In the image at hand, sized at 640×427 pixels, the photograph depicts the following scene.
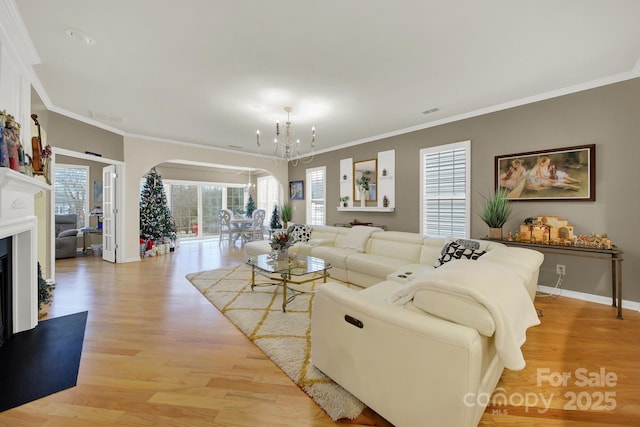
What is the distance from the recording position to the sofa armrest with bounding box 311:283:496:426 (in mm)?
1149

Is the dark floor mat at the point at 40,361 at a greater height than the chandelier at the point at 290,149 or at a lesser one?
lesser

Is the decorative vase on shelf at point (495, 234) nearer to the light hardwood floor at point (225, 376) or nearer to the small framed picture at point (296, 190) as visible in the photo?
the light hardwood floor at point (225, 376)

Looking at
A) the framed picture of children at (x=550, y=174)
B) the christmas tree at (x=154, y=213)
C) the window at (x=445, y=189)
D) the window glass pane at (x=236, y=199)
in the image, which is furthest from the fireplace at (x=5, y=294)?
the window glass pane at (x=236, y=199)

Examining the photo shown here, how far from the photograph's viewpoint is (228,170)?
9.49 m

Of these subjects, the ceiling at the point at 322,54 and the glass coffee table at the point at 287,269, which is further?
the glass coffee table at the point at 287,269

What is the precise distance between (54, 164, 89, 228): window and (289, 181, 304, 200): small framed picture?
5400mm

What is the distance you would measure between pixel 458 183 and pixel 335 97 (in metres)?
2.44

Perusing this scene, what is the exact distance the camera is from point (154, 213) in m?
6.44

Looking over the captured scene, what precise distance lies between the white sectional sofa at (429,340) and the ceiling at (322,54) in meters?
1.95

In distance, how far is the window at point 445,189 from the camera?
4.34 m

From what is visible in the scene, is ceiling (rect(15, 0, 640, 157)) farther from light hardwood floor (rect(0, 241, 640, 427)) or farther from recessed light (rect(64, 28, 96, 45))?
light hardwood floor (rect(0, 241, 640, 427))

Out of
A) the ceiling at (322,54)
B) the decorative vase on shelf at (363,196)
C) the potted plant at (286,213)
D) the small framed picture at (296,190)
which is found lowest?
the potted plant at (286,213)

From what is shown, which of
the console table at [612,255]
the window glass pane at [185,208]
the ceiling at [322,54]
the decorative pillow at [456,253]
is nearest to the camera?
the ceiling at [322,54]

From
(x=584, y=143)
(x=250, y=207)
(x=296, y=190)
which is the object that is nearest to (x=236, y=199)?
(x=250, y=207)
